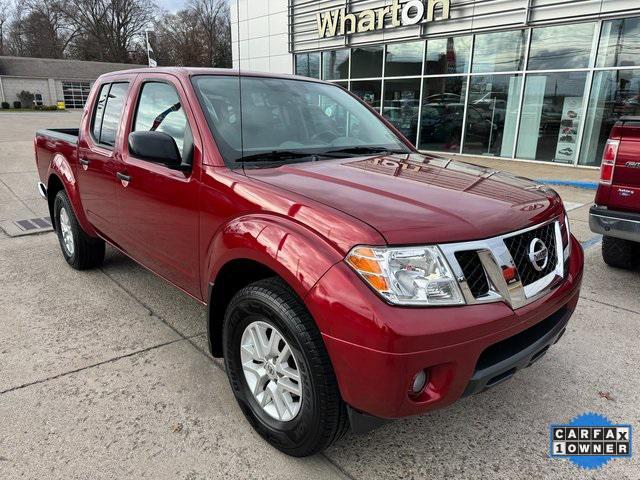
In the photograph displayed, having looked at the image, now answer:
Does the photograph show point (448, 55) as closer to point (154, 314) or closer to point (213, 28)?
point (154, 314)

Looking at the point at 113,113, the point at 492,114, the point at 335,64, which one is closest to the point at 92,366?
the point at 113,113

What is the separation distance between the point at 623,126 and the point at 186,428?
13.3 ft

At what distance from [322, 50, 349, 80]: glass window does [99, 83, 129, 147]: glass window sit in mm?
13353

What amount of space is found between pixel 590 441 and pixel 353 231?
1.70m

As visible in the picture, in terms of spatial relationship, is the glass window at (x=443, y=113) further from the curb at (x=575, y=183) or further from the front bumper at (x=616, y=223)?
the front bumper at (x=616, y=223)

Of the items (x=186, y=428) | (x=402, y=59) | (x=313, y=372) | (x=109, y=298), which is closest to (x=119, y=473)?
(x=186, y=428)

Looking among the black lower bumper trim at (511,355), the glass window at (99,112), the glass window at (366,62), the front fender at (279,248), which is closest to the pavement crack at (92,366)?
the front fender at (279,248)

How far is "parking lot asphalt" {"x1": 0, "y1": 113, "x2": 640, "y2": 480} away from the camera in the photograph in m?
2.23

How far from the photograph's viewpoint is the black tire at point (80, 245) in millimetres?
4367

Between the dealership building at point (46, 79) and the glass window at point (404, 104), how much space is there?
1814 inches

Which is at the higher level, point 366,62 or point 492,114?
point 366,62

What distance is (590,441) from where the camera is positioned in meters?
2.43

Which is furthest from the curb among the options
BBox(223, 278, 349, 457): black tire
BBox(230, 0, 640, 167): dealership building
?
BBox(223, 278, 349, 457): black tire

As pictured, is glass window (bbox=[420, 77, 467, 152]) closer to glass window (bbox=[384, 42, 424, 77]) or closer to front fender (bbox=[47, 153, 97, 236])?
glass window (bbox=[384, 42, 424, 77])
